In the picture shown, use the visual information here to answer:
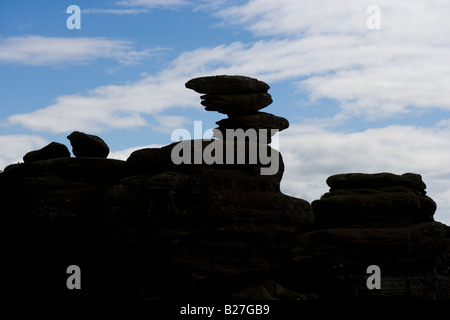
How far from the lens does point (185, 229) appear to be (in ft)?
117

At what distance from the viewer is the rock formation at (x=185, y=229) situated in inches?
1411

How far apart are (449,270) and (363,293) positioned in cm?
1023

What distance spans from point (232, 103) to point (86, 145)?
10.4 m

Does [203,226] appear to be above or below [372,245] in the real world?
below

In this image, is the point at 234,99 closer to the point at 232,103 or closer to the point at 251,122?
the point at 232,103

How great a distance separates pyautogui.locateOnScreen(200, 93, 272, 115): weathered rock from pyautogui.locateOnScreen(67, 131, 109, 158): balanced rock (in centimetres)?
777

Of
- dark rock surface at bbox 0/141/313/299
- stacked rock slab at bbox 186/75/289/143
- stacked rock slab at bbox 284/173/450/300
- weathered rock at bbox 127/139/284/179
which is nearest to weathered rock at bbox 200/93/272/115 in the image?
stacked rock slab at bbox 186/75/289/143

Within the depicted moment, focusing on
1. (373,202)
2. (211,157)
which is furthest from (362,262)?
(211,157)

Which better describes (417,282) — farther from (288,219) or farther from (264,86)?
(264,86)

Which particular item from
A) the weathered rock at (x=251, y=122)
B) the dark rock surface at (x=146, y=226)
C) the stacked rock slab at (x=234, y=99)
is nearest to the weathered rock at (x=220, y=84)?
the stacked rock slab at (x=234, y=99)

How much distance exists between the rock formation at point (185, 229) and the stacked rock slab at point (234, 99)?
2.8 inches

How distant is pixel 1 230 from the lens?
135 ft

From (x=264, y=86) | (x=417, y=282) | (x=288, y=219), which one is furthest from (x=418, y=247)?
(x=264, y=86)

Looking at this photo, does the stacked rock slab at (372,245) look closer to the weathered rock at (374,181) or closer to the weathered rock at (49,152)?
the weathered rock at (374,181)
